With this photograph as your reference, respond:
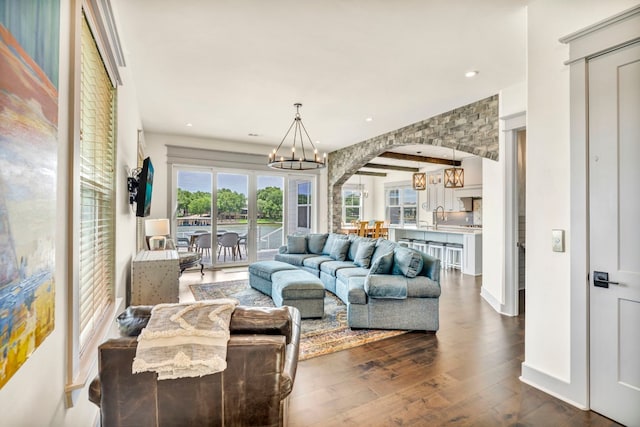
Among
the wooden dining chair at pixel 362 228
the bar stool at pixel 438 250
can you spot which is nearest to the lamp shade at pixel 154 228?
the bar stool at pixel 438 250

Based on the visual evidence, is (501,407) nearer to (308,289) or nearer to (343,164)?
(308,289)

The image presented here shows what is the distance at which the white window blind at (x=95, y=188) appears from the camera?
1.80m

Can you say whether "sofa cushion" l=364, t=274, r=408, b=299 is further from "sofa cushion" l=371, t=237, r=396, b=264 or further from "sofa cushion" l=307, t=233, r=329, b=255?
"sofa cushion" l=307, t=233, r=329, b=255

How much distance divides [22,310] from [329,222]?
703 centimetres

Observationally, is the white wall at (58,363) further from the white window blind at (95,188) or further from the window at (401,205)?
the window at (401,205)

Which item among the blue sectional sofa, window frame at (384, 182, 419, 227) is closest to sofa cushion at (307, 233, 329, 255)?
the blue sectional sofa

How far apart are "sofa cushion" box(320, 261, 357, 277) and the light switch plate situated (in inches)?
106

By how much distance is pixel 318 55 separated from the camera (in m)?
3.12

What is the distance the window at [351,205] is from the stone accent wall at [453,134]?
5002mm

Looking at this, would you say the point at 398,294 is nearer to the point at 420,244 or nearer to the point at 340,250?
the point at 340,250

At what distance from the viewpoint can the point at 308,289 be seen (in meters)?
3.68

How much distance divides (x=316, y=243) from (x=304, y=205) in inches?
85.7

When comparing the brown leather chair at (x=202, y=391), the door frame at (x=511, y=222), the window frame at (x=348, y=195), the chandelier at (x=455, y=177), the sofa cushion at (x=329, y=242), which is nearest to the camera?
the brown leather chair at (x=202, y=391)

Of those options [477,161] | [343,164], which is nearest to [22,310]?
[343,164]
